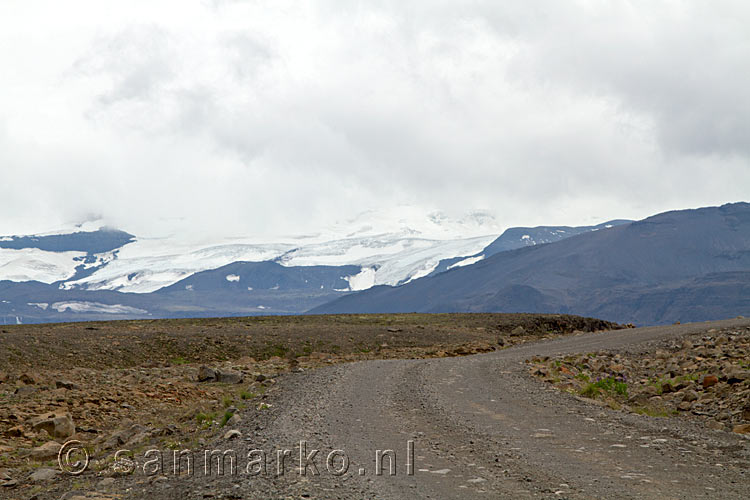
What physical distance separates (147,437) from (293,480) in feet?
23.8

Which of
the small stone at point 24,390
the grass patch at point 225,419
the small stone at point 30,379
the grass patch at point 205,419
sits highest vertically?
the small stone at point 30,379

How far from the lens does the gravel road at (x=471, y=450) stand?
10.8m

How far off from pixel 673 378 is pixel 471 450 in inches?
582

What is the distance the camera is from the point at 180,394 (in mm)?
25500

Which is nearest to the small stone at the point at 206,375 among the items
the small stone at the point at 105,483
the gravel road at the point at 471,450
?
the gravel road at the point at 471,450

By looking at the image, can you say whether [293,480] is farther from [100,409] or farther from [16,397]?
[16,397]

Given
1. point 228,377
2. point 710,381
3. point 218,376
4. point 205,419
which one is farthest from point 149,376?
point 710,381

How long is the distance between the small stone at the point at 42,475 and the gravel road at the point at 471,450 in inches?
96.9

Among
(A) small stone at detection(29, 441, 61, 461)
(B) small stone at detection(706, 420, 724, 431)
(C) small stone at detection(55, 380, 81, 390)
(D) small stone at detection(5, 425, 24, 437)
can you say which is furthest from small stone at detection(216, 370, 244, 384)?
(B) small stone at detection(706, 420, 724, 431)

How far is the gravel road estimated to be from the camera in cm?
1084

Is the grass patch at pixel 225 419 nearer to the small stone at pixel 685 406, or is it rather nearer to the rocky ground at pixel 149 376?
the rocky ground at pixel 149 376

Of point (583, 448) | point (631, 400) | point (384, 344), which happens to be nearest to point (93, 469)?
point (583, 448)

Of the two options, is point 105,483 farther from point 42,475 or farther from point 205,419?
point 205,419

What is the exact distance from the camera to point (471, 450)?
13.7 metres
